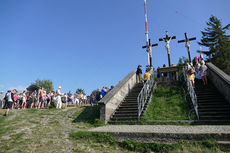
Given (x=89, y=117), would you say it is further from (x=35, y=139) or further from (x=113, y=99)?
(x=35, y=139)

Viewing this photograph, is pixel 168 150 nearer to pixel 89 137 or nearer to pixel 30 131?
pixel 89 137

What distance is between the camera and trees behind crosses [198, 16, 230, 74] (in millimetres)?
23688

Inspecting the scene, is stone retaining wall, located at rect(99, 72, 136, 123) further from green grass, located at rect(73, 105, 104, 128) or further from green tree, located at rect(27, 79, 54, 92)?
green tree, located at rect(27, 79, 54, 92)

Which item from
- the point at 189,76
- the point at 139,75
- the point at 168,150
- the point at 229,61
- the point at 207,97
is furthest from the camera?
the point at 229,61

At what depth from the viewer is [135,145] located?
15.5 feet

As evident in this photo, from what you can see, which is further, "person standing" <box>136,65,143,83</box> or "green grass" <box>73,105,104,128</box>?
"person standing" <box>136,65,143,83</box>

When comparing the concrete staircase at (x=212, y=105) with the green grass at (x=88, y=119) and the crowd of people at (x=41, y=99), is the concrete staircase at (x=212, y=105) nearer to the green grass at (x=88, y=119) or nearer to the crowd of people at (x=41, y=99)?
the green grass at (x=88, y=119)

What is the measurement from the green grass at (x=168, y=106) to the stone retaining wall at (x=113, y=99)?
185cm

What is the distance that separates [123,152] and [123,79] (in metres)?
8.15

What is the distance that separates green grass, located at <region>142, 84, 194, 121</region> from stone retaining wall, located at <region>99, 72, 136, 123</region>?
185 cm

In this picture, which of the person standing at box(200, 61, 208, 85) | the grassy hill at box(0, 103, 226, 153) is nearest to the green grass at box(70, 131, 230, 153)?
the grassy hill at box(0, 103, 226, 153)

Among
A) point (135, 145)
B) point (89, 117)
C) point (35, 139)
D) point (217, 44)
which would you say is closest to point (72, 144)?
point (35, 139)

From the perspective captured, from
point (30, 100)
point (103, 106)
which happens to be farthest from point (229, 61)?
point (30, 100)

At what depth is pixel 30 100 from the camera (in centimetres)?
1365
